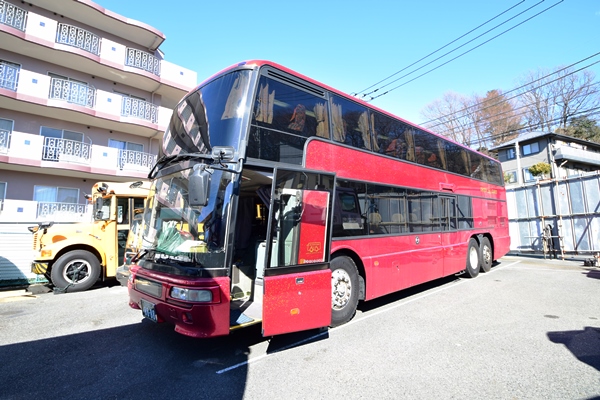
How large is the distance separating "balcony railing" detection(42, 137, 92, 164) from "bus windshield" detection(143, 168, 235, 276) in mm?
13496

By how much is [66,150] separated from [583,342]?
19.2m

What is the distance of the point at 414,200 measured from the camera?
23.3 ft

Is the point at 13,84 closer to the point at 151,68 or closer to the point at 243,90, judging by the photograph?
the point at 151,68

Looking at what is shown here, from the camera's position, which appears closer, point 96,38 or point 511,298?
point 511,298

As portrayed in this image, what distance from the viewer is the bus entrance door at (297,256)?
3.91 meters

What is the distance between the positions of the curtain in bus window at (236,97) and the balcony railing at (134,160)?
14666 mm

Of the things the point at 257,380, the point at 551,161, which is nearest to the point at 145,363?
the point at 257,380

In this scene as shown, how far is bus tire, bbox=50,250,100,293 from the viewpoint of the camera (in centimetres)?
808

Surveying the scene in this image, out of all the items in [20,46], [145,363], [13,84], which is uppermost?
[20,46]

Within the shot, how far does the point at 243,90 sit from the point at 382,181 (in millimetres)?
3393

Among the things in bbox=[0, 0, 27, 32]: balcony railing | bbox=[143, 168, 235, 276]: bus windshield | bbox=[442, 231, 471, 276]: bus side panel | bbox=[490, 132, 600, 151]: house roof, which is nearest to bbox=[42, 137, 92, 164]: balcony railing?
bbox=[0, 0, 27, 32]: balcony railing

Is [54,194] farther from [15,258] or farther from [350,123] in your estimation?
[350,123]

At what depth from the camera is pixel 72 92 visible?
14.9 meters

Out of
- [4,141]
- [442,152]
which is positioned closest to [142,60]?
A: [4,141]
